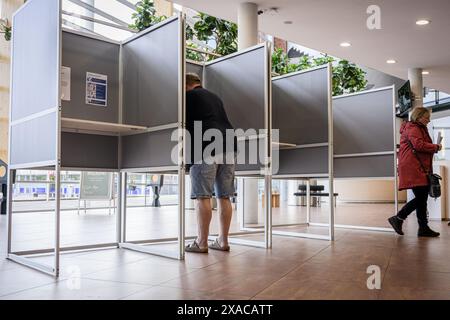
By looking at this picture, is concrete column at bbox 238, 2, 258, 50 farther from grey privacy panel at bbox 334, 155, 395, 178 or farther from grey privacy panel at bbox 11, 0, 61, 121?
grey privacy panel at bbox 11, 0, 61, 121

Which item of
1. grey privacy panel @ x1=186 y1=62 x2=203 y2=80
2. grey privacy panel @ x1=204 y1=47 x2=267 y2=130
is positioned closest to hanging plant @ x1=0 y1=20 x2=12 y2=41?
grey privacy panel @ x1=186 y1=62 x2=203 y2=80

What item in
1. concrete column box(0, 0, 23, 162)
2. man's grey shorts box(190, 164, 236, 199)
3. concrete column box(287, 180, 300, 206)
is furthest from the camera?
concrete column box(287, 180, 300, 206)

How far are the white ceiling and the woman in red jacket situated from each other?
224 cm

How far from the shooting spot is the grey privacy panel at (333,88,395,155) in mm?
4848

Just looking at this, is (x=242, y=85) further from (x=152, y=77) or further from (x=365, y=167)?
(x=365, y=167)

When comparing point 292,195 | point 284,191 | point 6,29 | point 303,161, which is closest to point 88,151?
point 303,161

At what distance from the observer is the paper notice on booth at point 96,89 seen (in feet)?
10.7

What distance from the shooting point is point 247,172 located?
12.0 feet

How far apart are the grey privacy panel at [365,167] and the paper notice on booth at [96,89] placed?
2.93 m

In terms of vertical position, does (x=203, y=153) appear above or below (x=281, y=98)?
below

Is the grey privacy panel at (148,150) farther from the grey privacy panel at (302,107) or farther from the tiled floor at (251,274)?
the grey privacy panel at (302,107)

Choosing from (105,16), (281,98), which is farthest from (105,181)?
(281,98)
